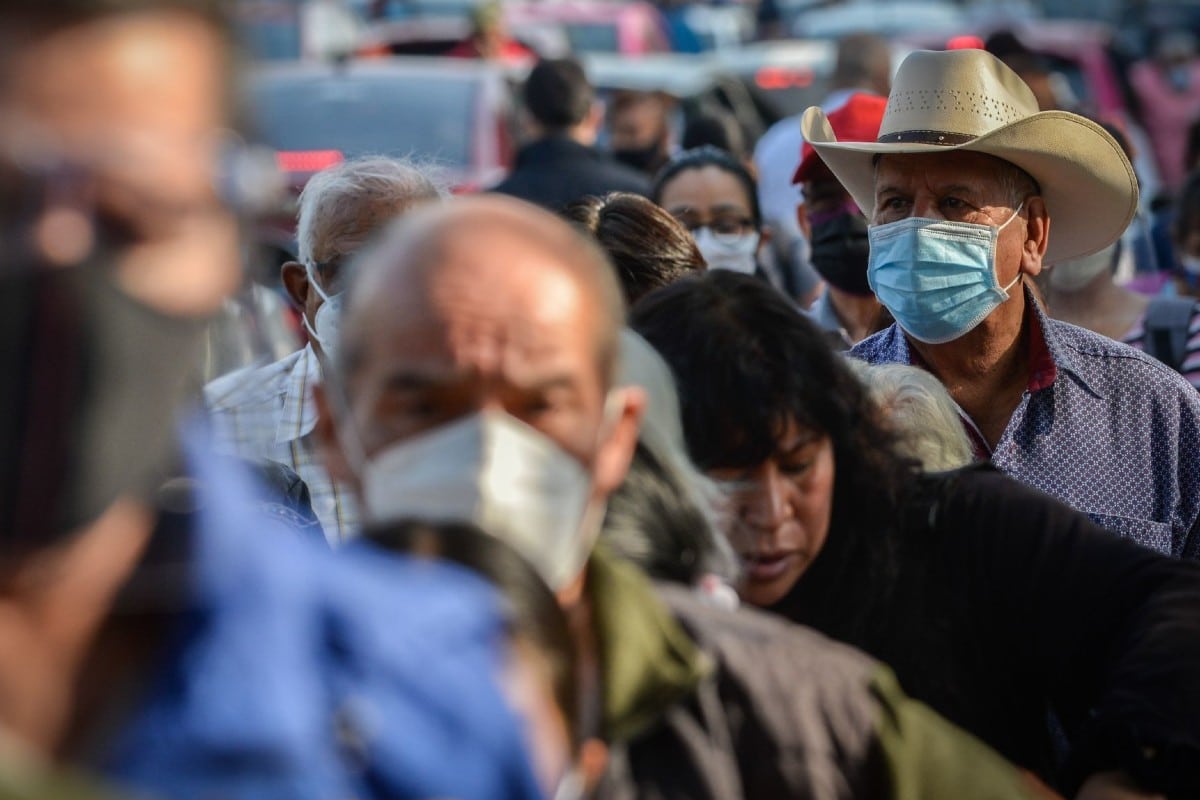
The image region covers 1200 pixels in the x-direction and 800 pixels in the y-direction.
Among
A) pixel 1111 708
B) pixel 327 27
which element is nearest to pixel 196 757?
pixel 1111 708

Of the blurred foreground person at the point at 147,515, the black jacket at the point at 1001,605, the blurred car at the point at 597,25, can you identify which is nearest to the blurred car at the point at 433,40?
the blurred car at the point at 597,25

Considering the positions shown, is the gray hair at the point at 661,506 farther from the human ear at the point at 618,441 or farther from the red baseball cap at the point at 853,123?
the red baseball cap at the point at 853,123

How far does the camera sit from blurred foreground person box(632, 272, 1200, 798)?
288cm

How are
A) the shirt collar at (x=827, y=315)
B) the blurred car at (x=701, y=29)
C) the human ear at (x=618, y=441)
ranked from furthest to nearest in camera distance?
1. the blurred car at (x=701, y=29)
2. the shirt collar at (x=827, y=315)
3. the human ear at (x=618, y=441)

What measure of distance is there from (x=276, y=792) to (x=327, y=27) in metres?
11.2

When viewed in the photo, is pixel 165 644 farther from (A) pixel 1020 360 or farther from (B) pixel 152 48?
(A) pixel 1020 360

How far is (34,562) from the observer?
1.53 meters

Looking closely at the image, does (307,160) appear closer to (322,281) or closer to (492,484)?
(322,281)

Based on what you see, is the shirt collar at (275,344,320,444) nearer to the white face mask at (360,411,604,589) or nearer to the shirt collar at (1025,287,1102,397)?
the shirt collar at (1025,287,1102,397)

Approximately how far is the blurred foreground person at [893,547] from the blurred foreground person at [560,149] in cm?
383

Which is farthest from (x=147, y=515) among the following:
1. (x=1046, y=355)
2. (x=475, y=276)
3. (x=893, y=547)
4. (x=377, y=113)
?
(x=377, y=113)

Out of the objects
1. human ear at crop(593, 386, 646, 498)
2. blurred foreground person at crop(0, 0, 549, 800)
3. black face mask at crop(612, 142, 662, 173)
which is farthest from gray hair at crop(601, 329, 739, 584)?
black face mask at crop(612, 142, 662, 173)

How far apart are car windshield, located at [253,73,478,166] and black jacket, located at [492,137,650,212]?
2.22 meters

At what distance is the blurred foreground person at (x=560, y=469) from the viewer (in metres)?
2.04
